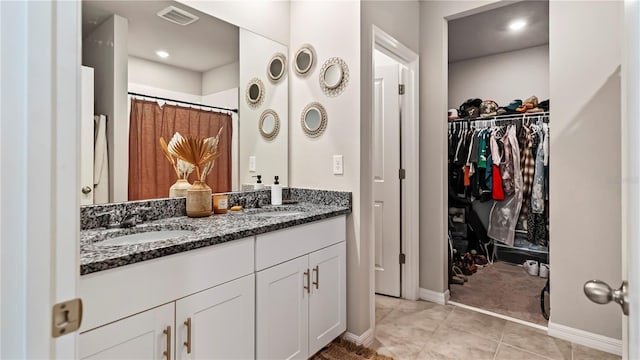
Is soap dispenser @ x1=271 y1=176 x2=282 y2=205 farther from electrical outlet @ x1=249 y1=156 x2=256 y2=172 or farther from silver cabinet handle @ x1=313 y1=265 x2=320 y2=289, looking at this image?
silver cabinet handle @ x1=313 y1=265 x2=320 y2=289

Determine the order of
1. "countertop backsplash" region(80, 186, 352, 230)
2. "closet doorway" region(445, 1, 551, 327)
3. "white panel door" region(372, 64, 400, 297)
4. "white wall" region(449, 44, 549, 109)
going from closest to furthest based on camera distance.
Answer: "countertop backsplash" region(80, 186, 352, 230) → "white panel door" region(372, 64, 400, 297) → "closet doorway" region(445, 1, 551, 327) → "white wall" region(449, 44, 549, 109)

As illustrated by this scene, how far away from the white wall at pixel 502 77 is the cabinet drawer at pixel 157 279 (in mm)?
4234

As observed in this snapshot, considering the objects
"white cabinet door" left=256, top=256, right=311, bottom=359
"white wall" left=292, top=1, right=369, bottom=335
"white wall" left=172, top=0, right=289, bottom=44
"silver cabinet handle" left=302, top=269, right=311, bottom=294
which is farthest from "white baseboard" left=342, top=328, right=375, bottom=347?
A: "white wall" left=172, top=0, right=289, bottom=44

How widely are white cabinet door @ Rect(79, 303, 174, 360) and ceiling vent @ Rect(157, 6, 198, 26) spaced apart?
1503 mm

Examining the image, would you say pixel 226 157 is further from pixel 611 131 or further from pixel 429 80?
pixel 611 131

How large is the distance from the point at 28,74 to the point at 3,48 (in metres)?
0.04

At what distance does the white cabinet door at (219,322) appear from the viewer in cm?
125

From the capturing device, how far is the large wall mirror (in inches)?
→ 62.8

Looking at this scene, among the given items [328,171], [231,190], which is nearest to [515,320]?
[328,171]

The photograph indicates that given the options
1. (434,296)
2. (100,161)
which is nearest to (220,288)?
(100,161)

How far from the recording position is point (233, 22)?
2143 millimetres

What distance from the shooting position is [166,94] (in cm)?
188

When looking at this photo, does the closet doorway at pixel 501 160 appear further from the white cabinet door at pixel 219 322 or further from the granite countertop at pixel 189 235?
the white cabinet door at pixel 219 322

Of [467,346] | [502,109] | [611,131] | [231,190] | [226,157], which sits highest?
[502,109]
